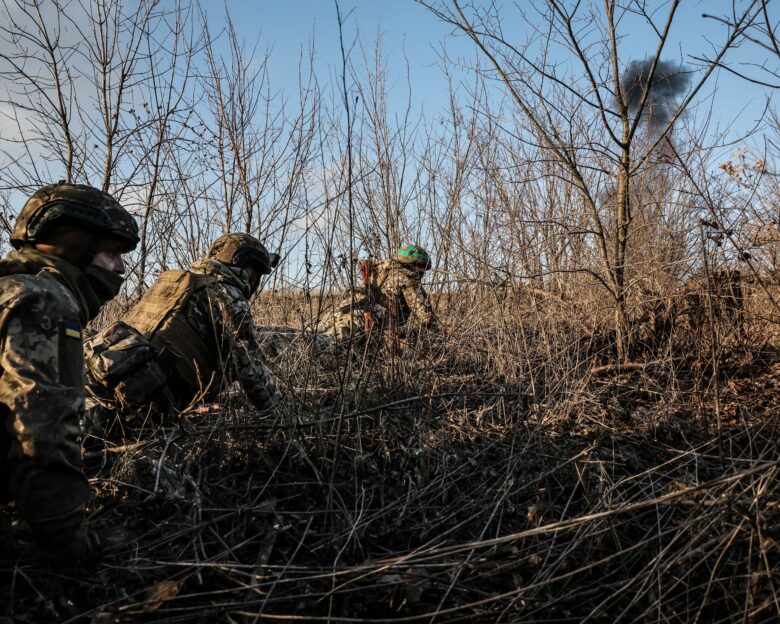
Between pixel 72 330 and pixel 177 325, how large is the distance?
4.92ft

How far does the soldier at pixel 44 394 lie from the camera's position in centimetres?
162

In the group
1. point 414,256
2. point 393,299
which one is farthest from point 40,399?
point 414,256

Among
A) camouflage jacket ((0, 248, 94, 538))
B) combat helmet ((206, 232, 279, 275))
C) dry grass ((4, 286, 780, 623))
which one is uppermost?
combat helmet ((206, 232, 279, 275))

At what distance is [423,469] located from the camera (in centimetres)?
253

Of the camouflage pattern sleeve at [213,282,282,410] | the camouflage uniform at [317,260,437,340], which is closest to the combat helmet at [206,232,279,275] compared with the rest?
the camouflage pattern sleeve at [213,282,282,410]

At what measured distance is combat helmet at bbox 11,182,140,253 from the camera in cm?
197

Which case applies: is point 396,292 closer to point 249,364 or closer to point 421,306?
point 421,306

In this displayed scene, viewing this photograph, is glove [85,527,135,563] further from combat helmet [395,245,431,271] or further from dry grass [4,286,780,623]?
combat helmet [395,245,431,271]

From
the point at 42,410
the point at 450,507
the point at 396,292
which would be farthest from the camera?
the point at 396,292

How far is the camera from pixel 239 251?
3637mm

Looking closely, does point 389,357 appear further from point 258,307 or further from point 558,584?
point 258,307

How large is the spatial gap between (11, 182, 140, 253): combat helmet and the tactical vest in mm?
1138

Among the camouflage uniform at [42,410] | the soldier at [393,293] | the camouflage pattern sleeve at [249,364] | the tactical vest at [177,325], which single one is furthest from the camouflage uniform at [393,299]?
the camouflage uniform at [42,410]

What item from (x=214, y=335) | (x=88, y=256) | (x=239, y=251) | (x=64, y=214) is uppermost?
(x=239, y=251)
